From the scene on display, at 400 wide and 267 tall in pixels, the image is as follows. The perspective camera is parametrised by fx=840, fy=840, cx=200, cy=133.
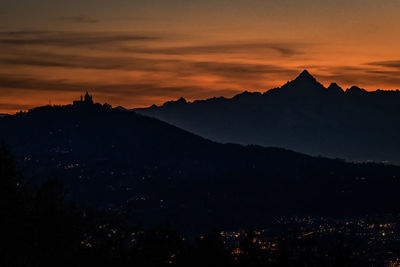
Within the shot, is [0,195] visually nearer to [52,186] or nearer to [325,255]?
[52,186]

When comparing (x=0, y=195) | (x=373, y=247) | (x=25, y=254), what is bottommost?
(x=373, y=247)

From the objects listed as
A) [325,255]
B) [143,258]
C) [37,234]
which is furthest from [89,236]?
[325,255]

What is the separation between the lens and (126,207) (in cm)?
5109

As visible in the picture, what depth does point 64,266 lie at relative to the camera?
42.5m

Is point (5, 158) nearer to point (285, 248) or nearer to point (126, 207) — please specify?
point (126, 207)

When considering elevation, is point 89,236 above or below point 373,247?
above

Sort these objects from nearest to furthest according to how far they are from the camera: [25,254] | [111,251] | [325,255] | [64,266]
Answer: [25,254]
[64,266]
[111,251]
[325,255]

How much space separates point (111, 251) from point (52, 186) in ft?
20.4

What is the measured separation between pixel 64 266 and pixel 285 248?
24549 mm

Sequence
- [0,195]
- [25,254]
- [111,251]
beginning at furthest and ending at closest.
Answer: [111,251], [0,195], [25,254]

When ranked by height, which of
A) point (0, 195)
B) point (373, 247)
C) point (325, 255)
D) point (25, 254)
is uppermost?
point (0, 195)

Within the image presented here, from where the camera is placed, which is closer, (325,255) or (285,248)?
(285,248)

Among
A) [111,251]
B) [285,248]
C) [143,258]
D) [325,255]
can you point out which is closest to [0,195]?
[111,251]

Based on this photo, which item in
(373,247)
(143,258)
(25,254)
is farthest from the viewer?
(373,247)
